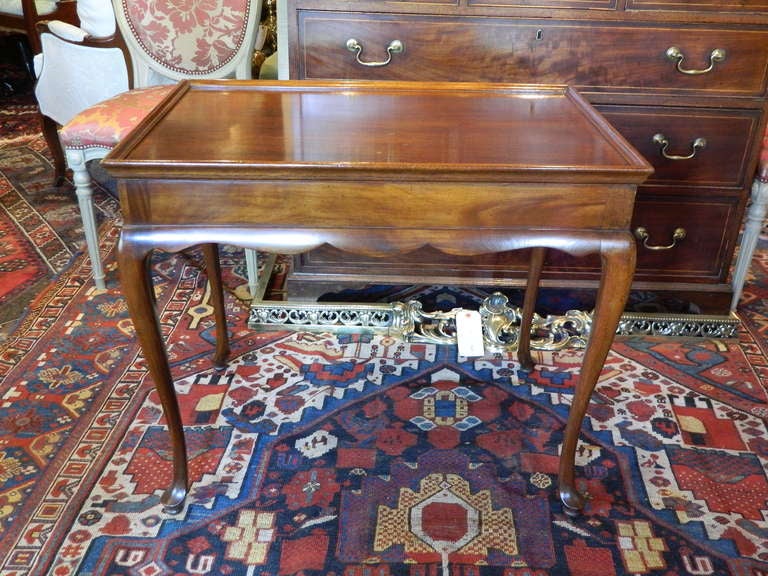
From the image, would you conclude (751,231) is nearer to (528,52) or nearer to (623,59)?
(623,59)

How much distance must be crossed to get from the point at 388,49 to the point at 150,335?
1.07 meters

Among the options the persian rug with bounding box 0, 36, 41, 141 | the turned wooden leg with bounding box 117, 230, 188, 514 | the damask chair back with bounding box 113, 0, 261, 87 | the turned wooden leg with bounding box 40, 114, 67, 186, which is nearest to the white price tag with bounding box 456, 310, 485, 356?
the turned wooden leg with bounding box 117, 230, 188, 514

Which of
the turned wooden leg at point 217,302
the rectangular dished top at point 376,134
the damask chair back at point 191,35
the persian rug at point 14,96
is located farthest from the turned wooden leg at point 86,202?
the persian rug at point 14,96

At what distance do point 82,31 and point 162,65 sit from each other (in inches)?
21.7

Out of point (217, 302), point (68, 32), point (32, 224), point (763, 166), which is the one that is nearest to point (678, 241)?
point (763, 166)

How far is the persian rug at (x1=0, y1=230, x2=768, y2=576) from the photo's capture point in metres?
1.50

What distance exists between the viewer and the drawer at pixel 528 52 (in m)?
1.95

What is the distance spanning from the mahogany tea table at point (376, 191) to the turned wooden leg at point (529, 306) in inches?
19.9

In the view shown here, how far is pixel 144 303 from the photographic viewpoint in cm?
133

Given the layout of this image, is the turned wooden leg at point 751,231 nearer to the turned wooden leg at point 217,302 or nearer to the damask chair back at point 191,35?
the turned wooden leg at point 217,302

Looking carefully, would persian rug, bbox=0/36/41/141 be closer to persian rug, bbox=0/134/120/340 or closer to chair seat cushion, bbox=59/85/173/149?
persian rug, bbox=0/134/120/340

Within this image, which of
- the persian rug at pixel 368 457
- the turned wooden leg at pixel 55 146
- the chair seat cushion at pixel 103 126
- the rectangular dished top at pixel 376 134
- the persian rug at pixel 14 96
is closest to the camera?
the rectangular dished top at pixel 376 134

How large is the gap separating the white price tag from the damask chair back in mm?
1180

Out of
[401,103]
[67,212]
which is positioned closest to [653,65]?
[401,103]
